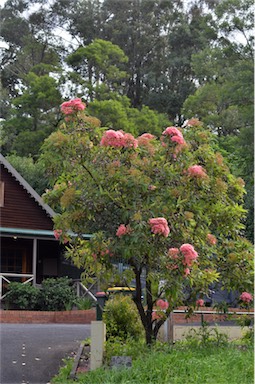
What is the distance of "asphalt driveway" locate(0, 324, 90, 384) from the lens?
8977mm

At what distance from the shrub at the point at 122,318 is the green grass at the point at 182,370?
4.95 feet

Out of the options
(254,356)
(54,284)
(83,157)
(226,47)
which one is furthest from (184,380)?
(226,47)

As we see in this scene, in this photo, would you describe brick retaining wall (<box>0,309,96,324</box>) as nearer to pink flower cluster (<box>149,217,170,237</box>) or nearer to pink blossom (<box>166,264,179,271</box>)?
pink blossom (<box>166,264,179,271</box>)

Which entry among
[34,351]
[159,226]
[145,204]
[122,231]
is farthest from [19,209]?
[159,226]

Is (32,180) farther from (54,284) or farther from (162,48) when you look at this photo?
(162,48)

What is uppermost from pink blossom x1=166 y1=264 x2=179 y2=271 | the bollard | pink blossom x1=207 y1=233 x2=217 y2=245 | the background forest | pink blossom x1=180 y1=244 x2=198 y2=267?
the background forest

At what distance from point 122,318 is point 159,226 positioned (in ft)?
8.65

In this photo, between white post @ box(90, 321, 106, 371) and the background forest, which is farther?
the background forest

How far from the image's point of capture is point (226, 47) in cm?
2286

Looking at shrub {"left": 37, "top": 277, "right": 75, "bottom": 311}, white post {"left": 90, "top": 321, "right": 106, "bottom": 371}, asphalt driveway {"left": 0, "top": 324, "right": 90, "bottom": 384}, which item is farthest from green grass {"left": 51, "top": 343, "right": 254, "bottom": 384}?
shrub {"left": 37, "top": 277, "right": 75, "bottom": 311}

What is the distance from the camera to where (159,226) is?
26.8 feet

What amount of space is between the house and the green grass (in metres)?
10.00

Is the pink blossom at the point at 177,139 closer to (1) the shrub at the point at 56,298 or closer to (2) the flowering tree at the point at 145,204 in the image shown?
(2) the flowering tree at the point at 145,204

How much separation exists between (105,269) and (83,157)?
1.48m
